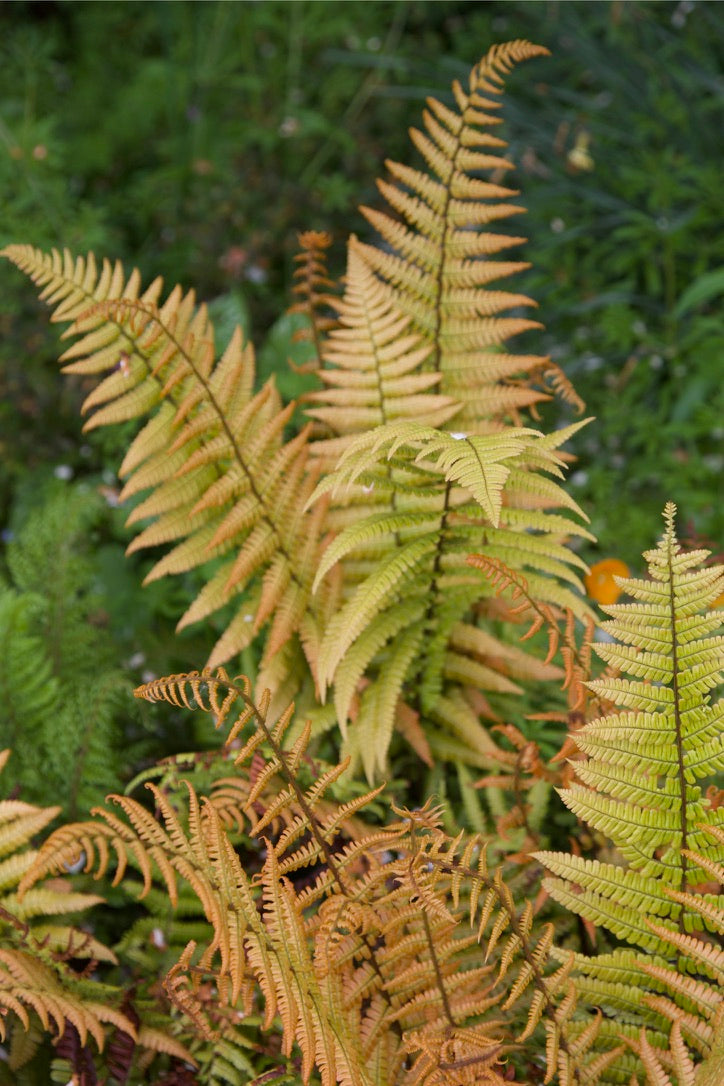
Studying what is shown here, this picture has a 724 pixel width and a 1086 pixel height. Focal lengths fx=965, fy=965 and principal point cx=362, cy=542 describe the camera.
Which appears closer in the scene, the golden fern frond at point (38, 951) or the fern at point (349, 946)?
the fern at point (349, 946)

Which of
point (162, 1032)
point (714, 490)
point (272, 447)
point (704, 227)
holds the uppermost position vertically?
point (704, 227)

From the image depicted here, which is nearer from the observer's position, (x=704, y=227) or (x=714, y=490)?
(x=714, y=490)

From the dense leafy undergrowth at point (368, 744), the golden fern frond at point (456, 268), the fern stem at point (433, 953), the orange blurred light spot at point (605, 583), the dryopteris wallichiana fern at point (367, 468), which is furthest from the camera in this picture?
the orange blurred light spot at point (605, 583)

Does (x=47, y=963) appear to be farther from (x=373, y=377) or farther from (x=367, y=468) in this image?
(x=373, y=377)

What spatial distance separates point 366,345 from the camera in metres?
1.69

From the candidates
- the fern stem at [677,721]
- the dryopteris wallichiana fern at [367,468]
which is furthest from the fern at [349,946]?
the dryopteris wallichiana fern at [367,468]

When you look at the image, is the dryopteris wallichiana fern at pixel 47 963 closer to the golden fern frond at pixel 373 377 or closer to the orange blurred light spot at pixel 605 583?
the golden fern frond at pixel 373 377

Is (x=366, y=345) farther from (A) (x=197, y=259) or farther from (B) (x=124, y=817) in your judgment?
(A) (x=197, y=259)

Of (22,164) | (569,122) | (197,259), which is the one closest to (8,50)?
(22,164)

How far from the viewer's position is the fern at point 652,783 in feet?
4.02

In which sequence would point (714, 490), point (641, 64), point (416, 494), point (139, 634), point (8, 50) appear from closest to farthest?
1. point (416, 494)
2. point (139, 634)
3. point (714, 490)
4. point (641, 64)
5. point (8, 50)

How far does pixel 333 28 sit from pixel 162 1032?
128 inches

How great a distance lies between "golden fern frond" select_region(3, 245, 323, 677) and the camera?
164cm

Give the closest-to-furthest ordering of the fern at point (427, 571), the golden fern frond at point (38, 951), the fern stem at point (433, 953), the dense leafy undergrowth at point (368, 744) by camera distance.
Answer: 1. the fern stem at point (433, 953)
2. the dense leafy undergrowth at point (368, 744)
3. the golden fern frond at point (38, 951)
4. the fern at point (427, 571)
